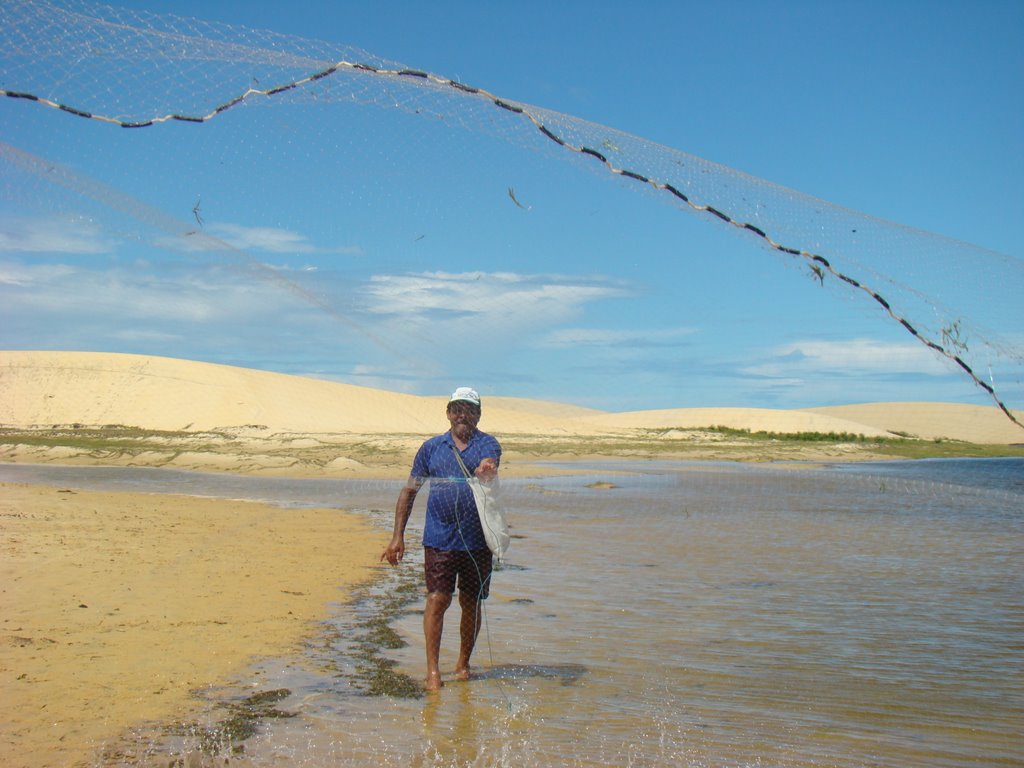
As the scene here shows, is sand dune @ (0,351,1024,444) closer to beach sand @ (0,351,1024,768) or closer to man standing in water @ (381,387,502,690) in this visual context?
beach sand @ (0,351,1024,768)

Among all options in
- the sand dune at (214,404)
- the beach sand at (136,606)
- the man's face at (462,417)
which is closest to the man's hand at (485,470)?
the man's face at (462,417)

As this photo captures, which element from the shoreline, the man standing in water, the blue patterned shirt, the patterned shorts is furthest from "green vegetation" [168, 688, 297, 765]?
the shoreline

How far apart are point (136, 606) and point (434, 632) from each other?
331cm

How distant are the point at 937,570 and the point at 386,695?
8.23 metres

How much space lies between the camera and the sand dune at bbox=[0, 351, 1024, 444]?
176ft

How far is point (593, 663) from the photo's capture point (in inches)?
277

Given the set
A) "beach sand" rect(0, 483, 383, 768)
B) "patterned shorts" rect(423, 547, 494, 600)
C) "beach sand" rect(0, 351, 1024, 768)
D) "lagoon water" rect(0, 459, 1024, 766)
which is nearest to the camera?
"lagoon water" rect(0, 459, 1024, 766)

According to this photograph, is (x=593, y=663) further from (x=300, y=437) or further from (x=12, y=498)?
(x=300, y=437)

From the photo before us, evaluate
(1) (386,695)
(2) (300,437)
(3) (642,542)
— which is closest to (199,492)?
(3) (642,542)

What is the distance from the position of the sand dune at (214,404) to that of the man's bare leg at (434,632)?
40.9 metres

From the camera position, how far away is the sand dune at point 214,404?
53594 mm

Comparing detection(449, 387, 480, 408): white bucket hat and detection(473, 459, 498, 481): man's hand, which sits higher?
detection(449, 387, 480, 408): white bucket hat

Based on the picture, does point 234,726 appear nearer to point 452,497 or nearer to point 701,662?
point 452,497

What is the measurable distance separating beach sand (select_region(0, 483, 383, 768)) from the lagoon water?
46 centimetres
